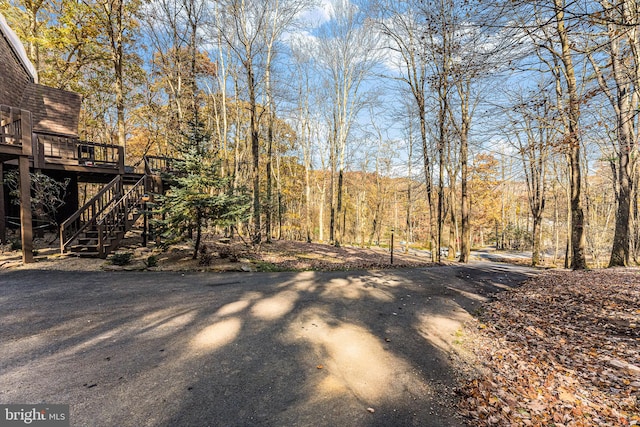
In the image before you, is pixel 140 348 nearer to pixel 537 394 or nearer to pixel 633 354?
pixel 537 394

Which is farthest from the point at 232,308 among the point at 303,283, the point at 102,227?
the point at 102,227

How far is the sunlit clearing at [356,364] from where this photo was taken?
296cm

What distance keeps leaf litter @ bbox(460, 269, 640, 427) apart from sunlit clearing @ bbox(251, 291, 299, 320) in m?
3.12

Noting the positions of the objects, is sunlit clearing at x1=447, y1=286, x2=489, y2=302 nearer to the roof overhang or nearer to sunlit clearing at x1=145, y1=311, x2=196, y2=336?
sunlit clearing at x1=145, y1=311, x2=196, y2=336

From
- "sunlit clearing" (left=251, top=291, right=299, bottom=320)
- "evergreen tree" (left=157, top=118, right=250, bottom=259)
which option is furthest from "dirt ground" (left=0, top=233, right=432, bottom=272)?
"sunlit clearing" (left=251, top=291, right=299, bottom=320)

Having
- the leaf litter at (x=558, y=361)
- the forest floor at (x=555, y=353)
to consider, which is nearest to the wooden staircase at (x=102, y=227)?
the forest floor at (x=555, y=353)

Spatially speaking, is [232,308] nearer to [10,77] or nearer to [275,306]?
[275,306]

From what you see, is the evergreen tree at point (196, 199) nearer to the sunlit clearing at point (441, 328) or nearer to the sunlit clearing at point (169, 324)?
the sunlit clearing at point (169, 324)

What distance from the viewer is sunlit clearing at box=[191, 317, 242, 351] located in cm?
365

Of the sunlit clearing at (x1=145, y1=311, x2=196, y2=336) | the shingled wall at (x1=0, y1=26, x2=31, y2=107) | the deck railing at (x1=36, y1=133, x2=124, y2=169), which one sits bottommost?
the sunlit clearing at (x1=145, y1=311, x2=196, y2=336)

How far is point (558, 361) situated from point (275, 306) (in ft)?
14.7

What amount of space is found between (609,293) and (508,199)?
38590 millimetres
